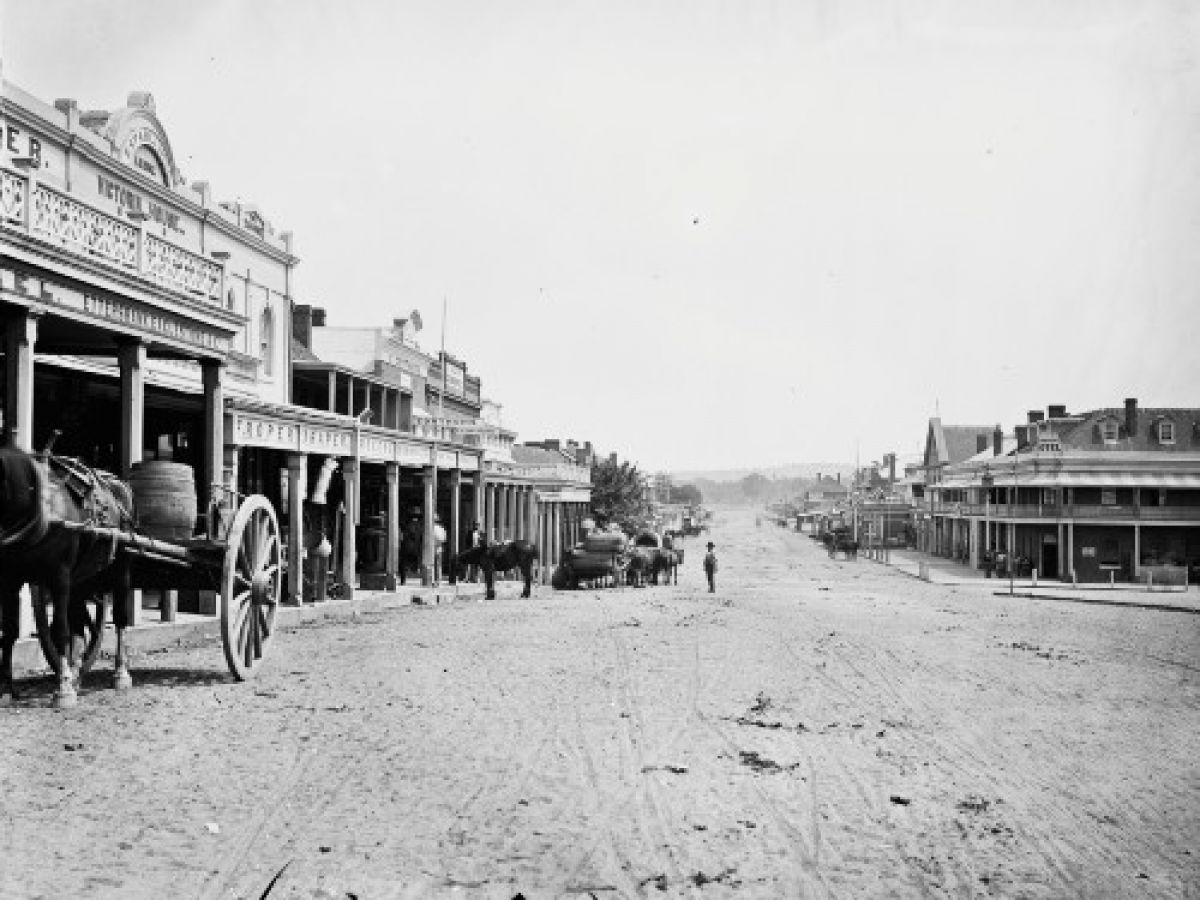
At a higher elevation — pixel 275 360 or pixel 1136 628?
pixel 275 360

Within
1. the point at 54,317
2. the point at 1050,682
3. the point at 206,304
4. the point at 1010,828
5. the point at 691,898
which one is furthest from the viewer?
the point at 1050,682

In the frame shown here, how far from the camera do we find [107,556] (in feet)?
33.3

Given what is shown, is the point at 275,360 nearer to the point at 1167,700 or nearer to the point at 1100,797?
the point at 1167,700

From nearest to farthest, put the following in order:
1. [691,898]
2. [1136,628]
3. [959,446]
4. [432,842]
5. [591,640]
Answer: [691,898], [432,842], [591,640], [1136,628], [959,446]

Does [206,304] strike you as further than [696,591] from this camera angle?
No

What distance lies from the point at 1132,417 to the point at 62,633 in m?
54.7

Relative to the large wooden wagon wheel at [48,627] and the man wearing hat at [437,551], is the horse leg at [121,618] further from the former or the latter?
the man wearing hat at [437,551]

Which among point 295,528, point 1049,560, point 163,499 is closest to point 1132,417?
point 1049,560

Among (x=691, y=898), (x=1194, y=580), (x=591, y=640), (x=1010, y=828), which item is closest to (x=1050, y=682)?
(x=591, y=640)

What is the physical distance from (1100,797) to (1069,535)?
45.7 metres

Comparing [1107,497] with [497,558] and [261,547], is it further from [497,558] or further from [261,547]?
[261,547]

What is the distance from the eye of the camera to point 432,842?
7172mm

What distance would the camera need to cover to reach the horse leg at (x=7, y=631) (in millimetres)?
9781

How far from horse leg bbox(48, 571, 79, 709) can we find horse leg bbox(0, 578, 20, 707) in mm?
377
